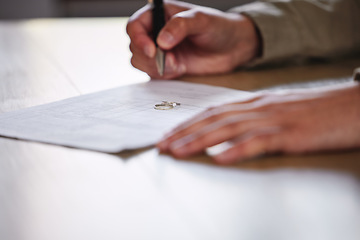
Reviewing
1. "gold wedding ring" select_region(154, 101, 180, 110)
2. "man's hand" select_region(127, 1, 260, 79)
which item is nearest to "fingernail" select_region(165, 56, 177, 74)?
"man's hand" select_region(127, 1, 260, 79)

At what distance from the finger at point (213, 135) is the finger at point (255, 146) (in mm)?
13

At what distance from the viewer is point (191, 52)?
1028 mm

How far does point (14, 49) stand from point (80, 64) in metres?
0.34

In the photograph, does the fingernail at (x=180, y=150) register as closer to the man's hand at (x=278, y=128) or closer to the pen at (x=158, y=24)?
the man's hand at (x=278, y=128)

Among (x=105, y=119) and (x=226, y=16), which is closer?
(x=105, y=119)

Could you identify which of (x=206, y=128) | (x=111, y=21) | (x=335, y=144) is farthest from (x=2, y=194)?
(x=111, y=21)

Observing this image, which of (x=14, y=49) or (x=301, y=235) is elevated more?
(x=301, y=235)

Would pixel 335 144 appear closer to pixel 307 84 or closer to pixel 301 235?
pixel 301 235

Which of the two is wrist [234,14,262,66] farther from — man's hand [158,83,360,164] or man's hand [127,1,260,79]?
man's hand [158,83,360,164]

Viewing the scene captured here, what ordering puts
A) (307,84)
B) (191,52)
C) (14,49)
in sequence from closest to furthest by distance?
(307,84)
(191,52)
(14,49)

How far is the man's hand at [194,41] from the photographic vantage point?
3.00ft

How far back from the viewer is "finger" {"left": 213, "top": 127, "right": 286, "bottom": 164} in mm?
464

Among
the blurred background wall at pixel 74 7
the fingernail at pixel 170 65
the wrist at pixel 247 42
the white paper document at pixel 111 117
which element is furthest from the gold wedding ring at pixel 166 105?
the blurred background wall at pixel 74 7

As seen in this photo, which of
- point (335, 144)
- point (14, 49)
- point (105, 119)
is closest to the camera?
point (335, 144)
